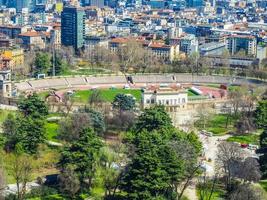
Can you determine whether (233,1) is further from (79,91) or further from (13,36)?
(79,91)

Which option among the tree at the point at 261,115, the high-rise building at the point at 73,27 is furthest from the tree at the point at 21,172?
the high-rise building at the point at 73,27

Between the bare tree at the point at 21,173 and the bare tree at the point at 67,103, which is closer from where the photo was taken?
the bare tree at the point at 21,173

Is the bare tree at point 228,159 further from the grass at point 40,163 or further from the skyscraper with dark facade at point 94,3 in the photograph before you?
the skyscraper with dark facade at point 94,3

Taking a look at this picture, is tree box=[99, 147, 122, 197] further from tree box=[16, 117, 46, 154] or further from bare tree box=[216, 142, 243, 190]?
tree box=[16, 117, 46, 154]

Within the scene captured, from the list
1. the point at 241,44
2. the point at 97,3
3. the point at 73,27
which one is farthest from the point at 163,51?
the point at 97,3

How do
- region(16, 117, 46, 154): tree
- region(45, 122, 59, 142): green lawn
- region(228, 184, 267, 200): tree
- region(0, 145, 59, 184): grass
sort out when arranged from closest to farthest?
region(228, 184, 267, 200): tree < region(0, 145, 59, 184): grass < region(16, 117, 46, 154): tree < region(45, 122, 59, 142): green lawn

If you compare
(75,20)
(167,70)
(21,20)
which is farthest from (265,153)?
(21,20)

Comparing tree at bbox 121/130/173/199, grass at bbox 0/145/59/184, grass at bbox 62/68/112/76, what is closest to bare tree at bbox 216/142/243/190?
tree at bbox 121/130/173/199
